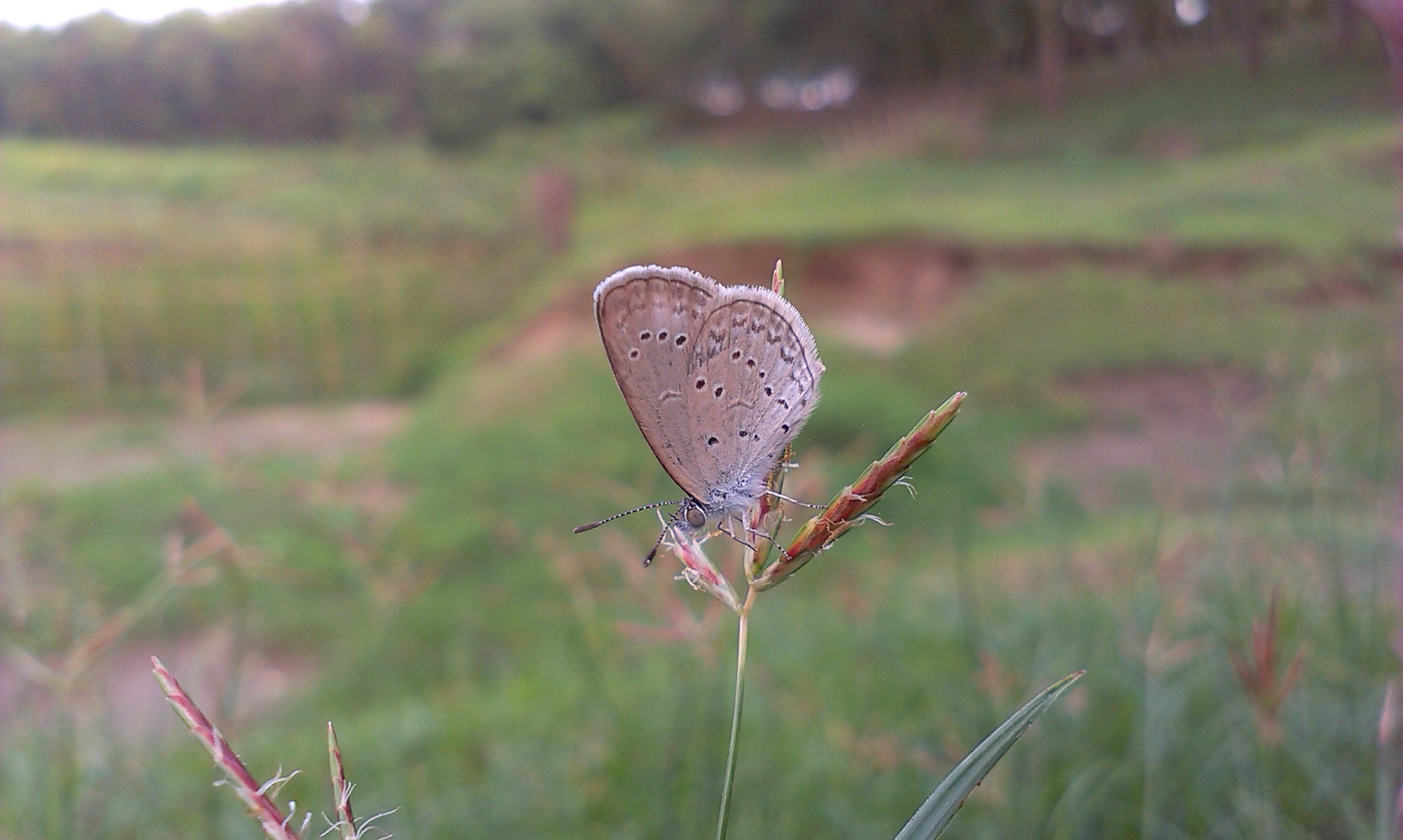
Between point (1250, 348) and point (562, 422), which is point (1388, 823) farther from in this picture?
point (1250, 348)

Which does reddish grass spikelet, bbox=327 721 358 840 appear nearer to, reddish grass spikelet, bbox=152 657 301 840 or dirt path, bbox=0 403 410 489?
reddish grass spikelet, bbox=152 657 301 840

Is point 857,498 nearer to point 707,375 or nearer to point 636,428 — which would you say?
point 707,375

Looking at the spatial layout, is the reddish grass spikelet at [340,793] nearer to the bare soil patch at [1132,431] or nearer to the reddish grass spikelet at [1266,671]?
the reddish grass spikelet at [1266,671]

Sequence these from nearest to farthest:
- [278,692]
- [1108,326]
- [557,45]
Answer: [278,692] < [1108,326] < [557,45]

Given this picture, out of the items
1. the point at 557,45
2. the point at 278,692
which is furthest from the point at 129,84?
the point at 557,45

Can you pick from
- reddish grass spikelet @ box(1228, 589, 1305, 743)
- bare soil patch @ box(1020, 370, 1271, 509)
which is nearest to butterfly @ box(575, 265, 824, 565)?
reddish grass spikelet @ box(1228, 589, 1305, 743)

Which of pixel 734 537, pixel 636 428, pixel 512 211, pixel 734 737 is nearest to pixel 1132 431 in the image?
pixel 636 428

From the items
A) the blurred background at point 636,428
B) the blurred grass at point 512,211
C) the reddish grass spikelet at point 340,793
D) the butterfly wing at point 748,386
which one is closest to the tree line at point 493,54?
the blurred background at point 636,428

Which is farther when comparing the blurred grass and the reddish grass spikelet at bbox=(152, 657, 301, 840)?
the blurred grass
